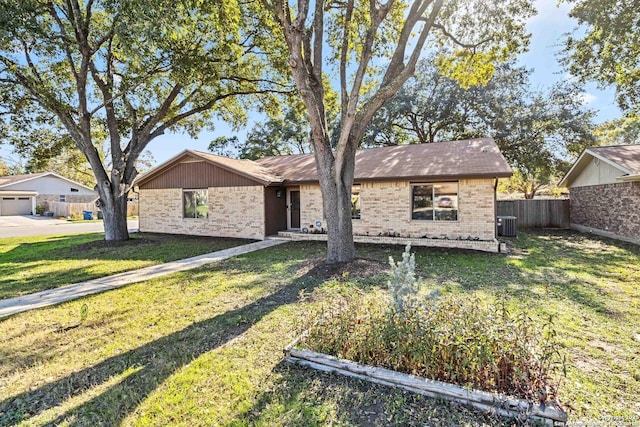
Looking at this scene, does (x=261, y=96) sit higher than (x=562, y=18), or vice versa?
(x=562, y=18)

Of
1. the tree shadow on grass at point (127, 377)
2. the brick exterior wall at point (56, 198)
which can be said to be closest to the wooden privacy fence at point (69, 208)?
the brick exterior wall at point (56, 198)

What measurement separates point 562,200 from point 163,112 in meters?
19.9

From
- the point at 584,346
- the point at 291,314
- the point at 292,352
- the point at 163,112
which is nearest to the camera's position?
the point at 292,352

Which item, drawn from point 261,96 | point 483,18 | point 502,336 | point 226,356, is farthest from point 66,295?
point 483,18

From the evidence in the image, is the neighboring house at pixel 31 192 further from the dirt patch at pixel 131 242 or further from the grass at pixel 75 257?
the dirt patch at pixel 131 242

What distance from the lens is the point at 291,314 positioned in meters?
4.90

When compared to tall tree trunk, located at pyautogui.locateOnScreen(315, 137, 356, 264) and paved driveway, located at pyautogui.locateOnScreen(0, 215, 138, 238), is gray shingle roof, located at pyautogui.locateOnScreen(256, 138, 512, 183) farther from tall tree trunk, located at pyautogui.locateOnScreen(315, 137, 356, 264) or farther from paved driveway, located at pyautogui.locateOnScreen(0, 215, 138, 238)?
paved driveway, located at pyautogui.locateOnScreen(0, 215, 138, 238)

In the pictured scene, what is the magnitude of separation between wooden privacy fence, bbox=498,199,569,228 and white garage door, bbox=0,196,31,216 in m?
40.4

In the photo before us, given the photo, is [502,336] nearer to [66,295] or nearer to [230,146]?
[66,295]

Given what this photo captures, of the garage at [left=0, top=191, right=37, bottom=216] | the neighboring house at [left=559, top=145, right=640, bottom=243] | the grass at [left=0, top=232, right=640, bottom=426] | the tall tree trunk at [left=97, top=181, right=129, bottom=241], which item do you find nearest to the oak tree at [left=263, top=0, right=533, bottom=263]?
the grass at [left=0, top=232, right=640, bottom=426]

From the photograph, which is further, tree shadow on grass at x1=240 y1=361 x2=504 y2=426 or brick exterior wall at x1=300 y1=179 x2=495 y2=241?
brick exterior wall at x1=300 y1=179 x2=495 y2=241

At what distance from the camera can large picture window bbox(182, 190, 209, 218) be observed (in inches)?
573

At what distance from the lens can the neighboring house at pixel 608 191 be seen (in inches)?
440

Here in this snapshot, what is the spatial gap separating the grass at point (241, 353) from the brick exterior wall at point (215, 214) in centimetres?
613
